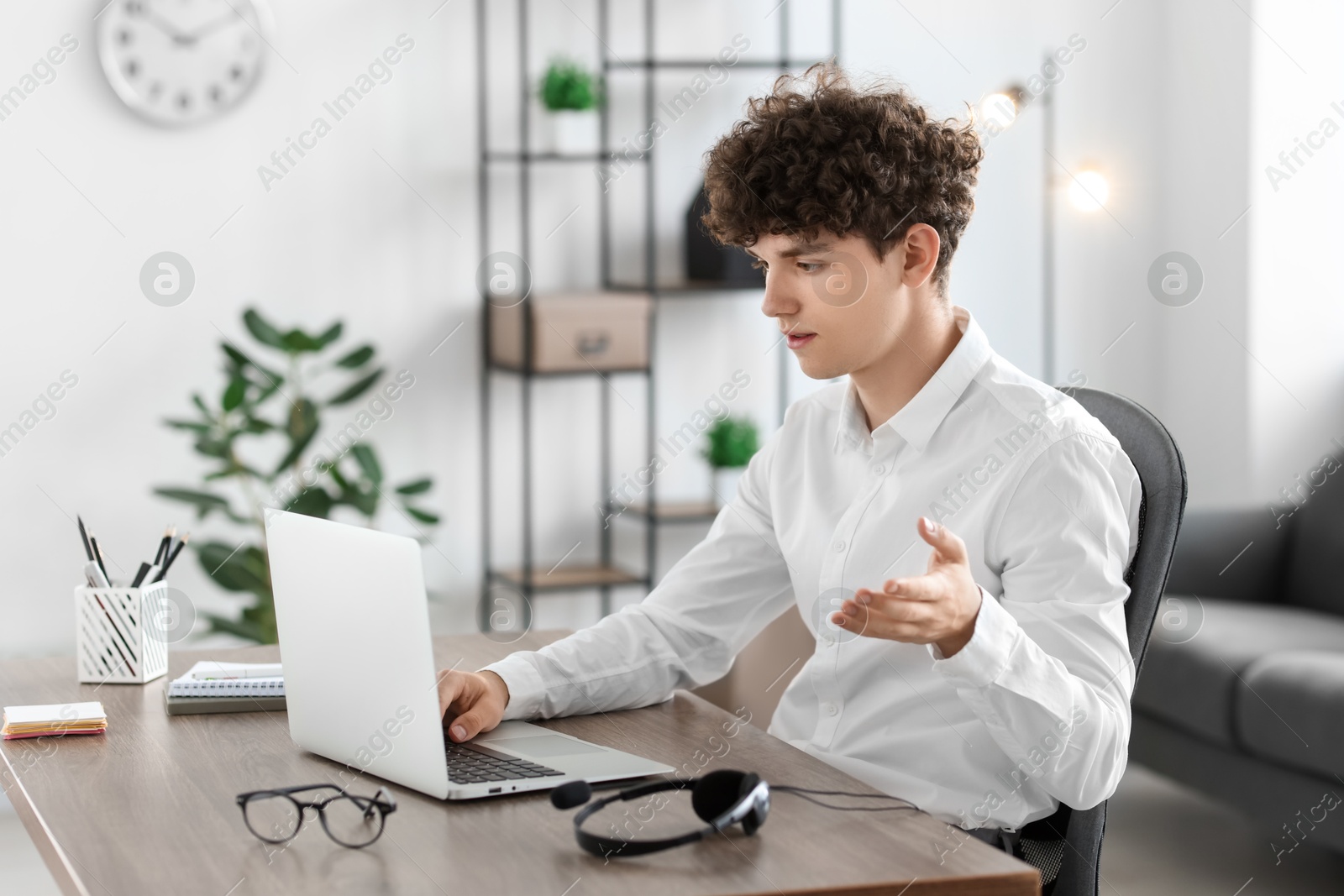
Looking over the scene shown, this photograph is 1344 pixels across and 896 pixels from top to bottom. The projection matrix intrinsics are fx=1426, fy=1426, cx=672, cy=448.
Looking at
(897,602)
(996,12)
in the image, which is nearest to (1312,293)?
(996,12)

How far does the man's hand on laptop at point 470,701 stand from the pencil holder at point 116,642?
1.43 ft

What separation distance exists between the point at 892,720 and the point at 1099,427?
36 centimetres

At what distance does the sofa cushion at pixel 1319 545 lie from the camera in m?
3.19

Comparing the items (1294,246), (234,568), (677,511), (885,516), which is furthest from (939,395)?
(1294,246)

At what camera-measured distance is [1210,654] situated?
9.29 feet

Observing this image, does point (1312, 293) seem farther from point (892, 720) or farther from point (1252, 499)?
point (892, 720)

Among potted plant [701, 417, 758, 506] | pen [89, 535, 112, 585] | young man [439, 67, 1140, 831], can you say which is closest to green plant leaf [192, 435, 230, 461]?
potted plant [701, 417, 758, 506]

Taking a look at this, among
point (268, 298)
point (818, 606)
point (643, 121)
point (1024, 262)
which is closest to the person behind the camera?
point (818, 606)

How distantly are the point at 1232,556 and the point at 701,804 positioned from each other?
2569 millimetres

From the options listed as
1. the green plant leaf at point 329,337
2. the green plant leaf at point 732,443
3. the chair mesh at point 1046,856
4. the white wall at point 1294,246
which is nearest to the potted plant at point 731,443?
the green plant leaf at point 732,443

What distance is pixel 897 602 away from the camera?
3.39 feet

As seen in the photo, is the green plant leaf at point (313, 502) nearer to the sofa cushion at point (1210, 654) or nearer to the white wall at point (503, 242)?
the white wall at point (503, 242)

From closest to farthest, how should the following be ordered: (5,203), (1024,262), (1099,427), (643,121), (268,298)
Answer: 1. (1099,427)
2. (5,203)
3. (268,298)
4. (643,121)
5. (1024,262)

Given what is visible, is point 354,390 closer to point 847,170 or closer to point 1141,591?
point 847,170
